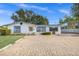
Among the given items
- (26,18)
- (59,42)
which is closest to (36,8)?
(26,18)

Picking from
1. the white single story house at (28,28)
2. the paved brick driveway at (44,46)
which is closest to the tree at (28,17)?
the white single story house at (28,28)

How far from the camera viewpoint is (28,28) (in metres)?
7.48

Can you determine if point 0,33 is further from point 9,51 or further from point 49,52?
point 49,52

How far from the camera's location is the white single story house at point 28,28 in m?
7.35

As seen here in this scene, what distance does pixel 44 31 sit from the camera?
24.2ft

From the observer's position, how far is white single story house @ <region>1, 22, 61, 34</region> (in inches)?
289

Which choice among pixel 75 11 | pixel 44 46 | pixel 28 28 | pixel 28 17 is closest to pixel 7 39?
pixel 28 28

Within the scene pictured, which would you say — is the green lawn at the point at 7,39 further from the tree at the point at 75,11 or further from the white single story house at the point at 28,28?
the tree at the point at 75,11

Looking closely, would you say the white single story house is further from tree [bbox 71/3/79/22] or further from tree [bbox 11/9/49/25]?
tree [bbox 71/3/79/22]

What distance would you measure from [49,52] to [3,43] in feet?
3.29

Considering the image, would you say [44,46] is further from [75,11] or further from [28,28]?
[75,11]

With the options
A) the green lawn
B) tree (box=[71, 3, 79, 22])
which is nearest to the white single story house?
the green lawn

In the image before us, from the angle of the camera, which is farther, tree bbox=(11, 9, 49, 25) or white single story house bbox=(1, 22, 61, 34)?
white single story house bbox=(1, 22, 61, 34)

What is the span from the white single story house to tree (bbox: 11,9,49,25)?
0.09 meters
